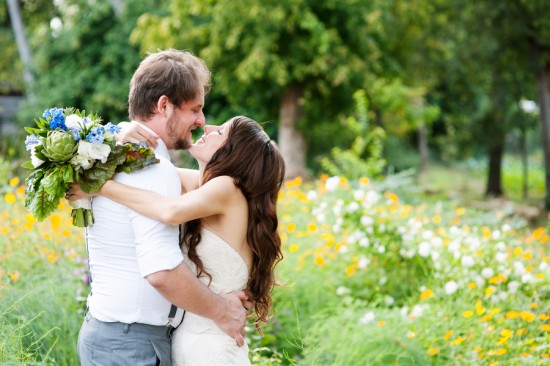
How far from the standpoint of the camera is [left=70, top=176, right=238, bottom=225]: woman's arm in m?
2.56

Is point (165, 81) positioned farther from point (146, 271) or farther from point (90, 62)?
point (90, 62)

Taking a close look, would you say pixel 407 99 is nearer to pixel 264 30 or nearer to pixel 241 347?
pixel 264 30

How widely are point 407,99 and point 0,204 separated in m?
14.0

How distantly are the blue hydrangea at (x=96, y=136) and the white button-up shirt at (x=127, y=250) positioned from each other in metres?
0.16

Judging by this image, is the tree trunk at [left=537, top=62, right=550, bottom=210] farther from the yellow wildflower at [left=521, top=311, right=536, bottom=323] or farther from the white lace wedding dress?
the white lace wedding dress

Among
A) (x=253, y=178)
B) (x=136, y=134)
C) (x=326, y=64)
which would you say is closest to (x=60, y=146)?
(x=136, y=134)

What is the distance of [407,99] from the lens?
1886 cm

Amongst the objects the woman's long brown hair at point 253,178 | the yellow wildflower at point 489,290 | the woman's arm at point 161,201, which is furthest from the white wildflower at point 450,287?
the woman's arm at point 161,201

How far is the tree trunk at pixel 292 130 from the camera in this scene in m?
15.9

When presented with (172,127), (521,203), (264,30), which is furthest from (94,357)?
(521,203)

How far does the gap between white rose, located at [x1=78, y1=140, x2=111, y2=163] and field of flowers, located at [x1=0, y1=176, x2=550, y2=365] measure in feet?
3.50

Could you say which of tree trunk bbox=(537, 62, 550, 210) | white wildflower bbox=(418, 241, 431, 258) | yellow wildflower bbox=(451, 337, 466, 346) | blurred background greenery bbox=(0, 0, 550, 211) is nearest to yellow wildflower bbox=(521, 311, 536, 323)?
yellow wildflower bbox=(451, 337, 466, 346)

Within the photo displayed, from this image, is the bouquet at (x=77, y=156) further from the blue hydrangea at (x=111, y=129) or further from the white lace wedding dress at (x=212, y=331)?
the white lace wedding dress at (x=212, y=331)

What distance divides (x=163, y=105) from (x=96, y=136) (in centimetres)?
35
